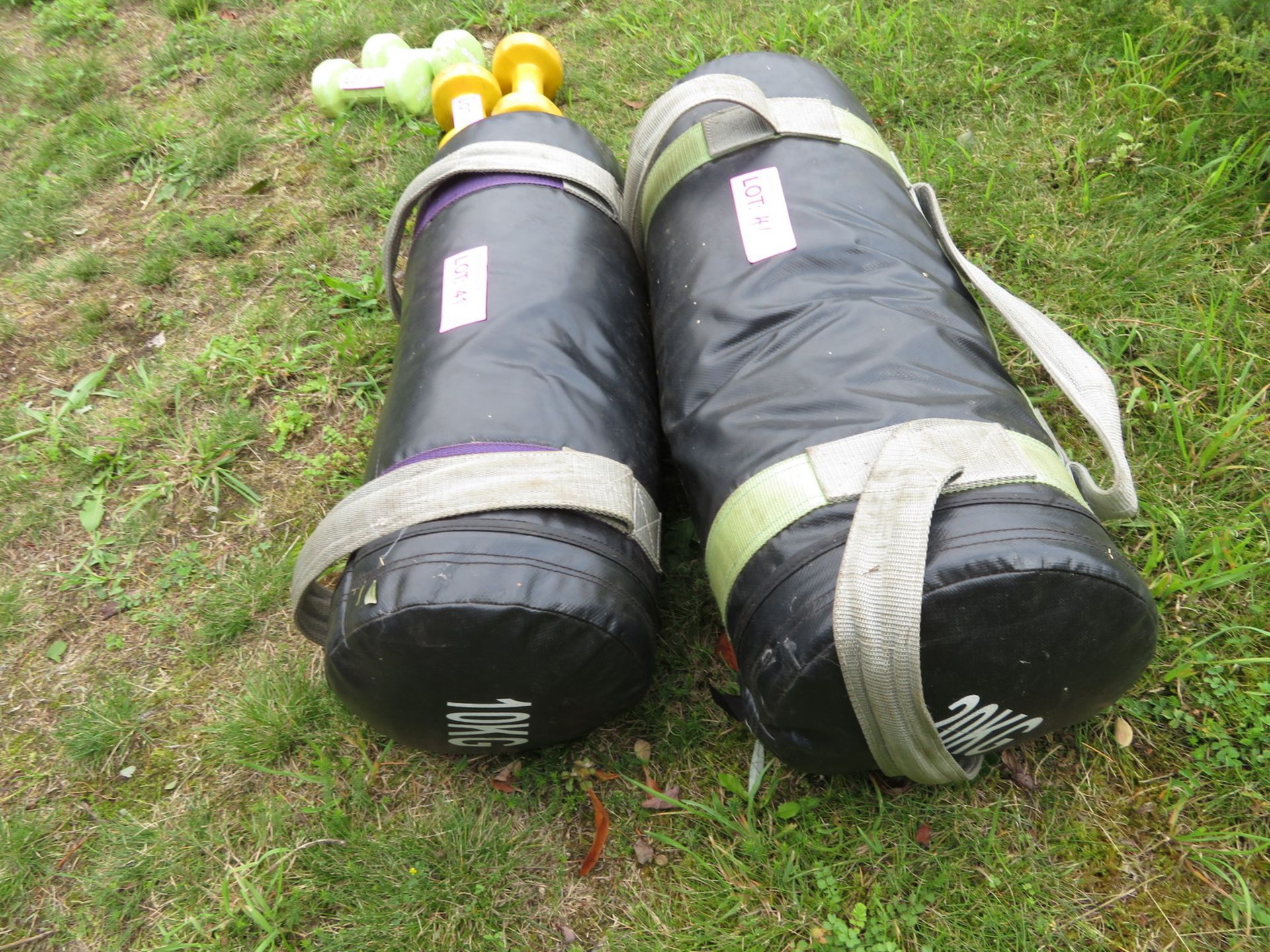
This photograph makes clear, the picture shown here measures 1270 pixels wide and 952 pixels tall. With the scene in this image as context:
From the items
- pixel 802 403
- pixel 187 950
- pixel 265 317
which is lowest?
pixel 187 950

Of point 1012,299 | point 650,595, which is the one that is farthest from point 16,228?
point 1012,299

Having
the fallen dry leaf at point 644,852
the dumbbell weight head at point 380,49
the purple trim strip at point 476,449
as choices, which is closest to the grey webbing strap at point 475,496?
the purple trim strip at point 476,449

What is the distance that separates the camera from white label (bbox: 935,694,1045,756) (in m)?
1.45

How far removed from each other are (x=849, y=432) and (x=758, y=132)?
867 millimetres

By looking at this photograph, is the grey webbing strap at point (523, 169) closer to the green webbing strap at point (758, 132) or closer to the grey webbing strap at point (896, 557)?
the green webbing strap at point (758, 132)

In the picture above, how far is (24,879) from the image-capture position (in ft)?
6.41

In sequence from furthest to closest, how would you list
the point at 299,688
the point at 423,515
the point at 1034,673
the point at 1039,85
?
the point at 1039,85 → the point at 299,688 → the point at 423,515 → the point at 1034,673

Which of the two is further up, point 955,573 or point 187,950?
point 955,573

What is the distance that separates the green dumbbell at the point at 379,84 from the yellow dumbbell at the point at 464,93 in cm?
40

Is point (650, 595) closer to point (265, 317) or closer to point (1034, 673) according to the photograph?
point (1034, 673)

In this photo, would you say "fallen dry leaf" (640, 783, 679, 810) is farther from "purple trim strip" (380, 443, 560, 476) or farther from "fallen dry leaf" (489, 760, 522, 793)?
"purple trim strip" (380, 443, 560, 476)

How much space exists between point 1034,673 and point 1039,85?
2374 millimetres

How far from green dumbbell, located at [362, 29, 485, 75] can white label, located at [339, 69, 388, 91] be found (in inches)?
4.0

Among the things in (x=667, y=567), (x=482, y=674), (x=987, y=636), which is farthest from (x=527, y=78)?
(x=987, y=636)
